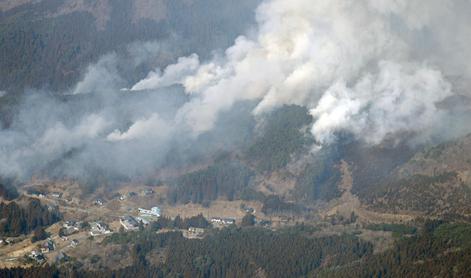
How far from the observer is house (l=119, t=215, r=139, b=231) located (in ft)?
404

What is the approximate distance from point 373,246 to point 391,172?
25.0m

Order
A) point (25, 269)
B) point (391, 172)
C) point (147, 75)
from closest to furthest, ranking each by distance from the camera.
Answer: point (25, 269), point (391, 172), point (147, 75)

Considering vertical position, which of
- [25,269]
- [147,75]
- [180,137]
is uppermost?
[147,75]

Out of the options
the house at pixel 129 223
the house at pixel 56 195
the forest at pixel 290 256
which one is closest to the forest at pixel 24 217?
the house at pixel 56 195

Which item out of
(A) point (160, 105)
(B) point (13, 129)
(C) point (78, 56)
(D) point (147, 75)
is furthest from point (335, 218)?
(C) point (78, 56)

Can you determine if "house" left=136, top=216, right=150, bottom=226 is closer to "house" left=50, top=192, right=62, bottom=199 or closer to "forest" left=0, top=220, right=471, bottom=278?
"forest" left=0, top=220, right=471, bottom=278

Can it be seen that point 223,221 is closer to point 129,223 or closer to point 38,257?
point 129,223

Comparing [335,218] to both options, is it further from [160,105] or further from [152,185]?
[160,105]

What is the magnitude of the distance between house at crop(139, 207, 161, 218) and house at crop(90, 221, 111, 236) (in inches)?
277

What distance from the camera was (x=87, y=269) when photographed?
357 feet

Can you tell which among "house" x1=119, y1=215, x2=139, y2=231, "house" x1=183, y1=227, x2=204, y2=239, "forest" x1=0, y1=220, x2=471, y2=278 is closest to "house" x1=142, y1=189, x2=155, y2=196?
"house" x1=119, y1=215, x2=139, y2=231

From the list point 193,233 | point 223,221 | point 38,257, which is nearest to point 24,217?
point 38,257

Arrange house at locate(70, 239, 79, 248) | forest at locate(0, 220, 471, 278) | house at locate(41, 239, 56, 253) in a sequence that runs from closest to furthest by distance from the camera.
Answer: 1. forest at locate(0, 220, 471, 278)
2. house at locate(41, 239, 56, 253)
3. house at locate(70, 239, 79, 248)

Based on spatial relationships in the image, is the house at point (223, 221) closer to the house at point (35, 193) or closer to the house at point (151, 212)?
the house at point (151, 212)
